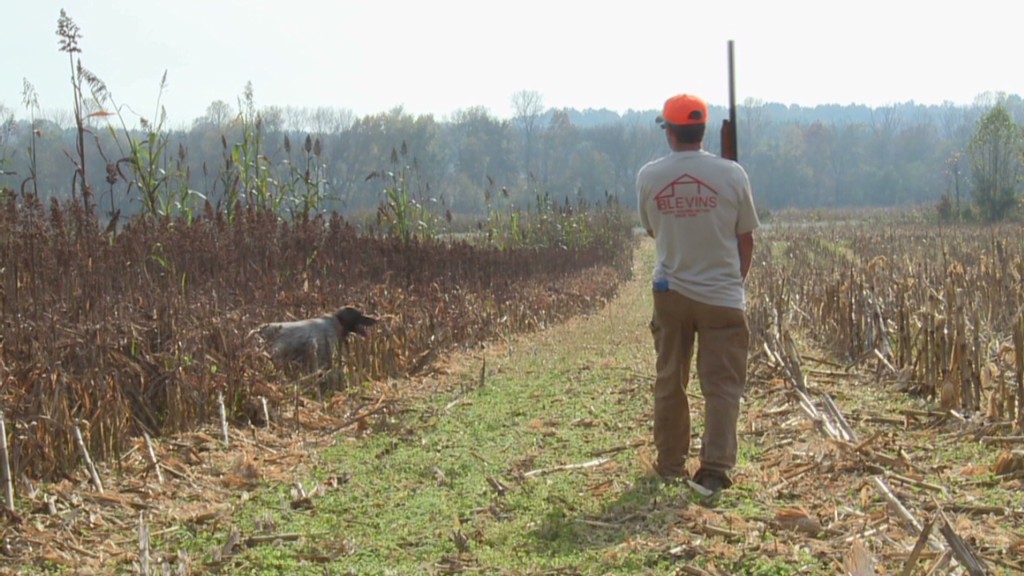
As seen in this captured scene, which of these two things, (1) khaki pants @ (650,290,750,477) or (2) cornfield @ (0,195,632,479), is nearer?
(1) khaki pants @ (650,290,750,477)

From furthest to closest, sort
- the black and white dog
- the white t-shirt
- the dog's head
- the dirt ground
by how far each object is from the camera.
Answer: the dog's head → the black and white dog → the white t-shirt → the dirt ground

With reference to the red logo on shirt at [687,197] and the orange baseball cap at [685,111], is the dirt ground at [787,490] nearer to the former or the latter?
the red logo on shirt at [687,197]

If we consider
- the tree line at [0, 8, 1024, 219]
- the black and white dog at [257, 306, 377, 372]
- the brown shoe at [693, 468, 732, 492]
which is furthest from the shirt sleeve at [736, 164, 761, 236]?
the tree line at [0, 8, 1024, 219]

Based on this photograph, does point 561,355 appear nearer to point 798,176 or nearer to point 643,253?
point 643,253

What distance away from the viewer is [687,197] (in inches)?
206

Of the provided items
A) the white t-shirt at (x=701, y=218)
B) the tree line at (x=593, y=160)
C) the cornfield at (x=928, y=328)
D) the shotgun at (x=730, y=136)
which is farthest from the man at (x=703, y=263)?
the tree line at (x=593, y=160)

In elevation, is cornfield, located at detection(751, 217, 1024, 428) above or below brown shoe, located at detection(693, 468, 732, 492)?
above

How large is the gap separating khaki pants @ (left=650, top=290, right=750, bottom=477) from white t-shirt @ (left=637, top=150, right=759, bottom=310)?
0.36ft

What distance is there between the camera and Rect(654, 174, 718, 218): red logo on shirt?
5.20m

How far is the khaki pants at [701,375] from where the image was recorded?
17.3ft

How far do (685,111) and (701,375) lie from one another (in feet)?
4.57

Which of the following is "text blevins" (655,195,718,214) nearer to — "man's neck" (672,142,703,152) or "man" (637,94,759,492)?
"man" (637,94,759,492)

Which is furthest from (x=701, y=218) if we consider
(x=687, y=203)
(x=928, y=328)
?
(x=928, y=328)

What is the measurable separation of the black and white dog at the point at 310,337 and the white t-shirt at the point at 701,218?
4.19 meters
